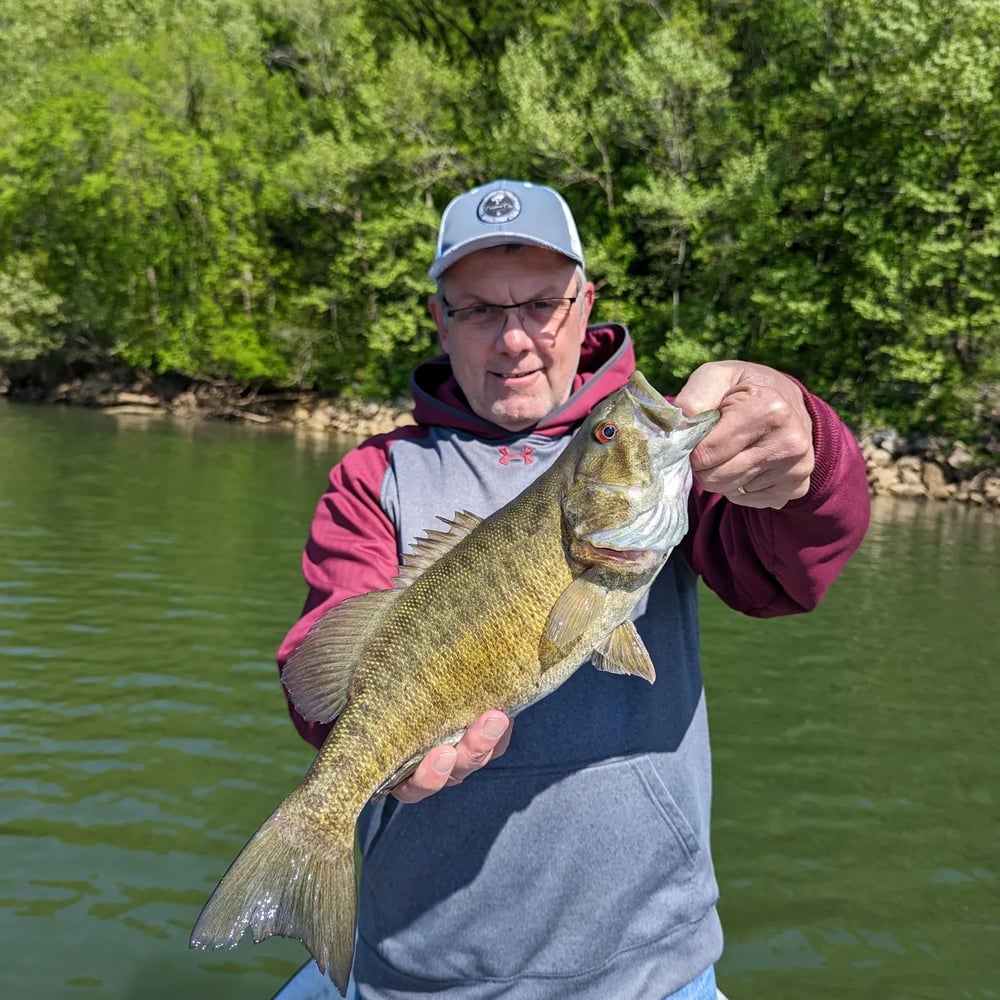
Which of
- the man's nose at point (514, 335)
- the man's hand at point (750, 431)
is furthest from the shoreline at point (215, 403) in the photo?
the man's hand at point (750, 431)

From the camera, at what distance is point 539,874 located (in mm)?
2598

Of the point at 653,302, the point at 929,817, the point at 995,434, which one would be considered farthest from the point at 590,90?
the point at 929,817

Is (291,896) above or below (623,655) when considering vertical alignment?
below

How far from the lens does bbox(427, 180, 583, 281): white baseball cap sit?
2.95 metres

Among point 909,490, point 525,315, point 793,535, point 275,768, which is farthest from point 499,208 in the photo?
point 909,490

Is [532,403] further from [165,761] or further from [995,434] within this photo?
[995,434]

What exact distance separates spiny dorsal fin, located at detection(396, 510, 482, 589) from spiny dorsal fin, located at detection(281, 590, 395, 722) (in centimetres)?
9

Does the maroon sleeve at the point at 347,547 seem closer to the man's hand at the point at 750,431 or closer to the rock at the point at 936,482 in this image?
the man's hand at the point at 750,431

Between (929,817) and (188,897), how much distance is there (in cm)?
503

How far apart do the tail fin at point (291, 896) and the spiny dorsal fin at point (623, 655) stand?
2.45ft

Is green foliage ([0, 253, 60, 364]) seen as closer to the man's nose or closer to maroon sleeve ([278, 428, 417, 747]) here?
maroon sleeve ([278, 428, 417, 747])

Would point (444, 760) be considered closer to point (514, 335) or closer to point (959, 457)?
point (514, 335)

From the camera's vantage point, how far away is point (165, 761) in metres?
6.96

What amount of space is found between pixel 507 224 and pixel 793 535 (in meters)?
1.32
